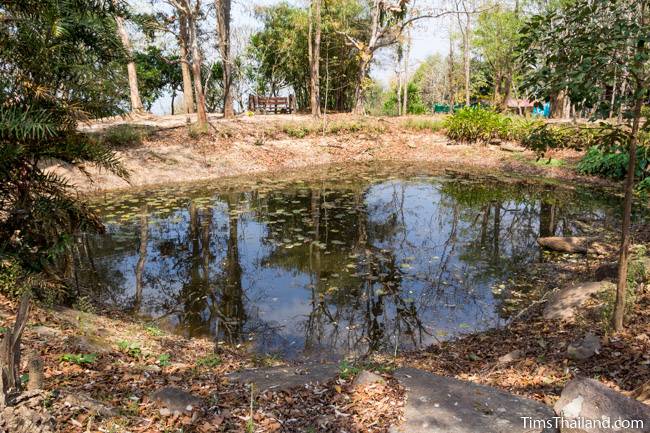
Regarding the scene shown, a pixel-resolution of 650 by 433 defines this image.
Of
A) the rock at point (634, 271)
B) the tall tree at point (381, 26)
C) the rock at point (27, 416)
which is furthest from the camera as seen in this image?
the tall tree at point (381, 26)

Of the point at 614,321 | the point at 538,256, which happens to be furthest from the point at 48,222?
the point at 538,256

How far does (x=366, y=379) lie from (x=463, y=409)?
0.71m

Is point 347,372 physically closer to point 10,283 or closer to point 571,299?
point 571,299

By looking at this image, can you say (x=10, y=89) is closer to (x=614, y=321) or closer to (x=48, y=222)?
(x=48, y=222)

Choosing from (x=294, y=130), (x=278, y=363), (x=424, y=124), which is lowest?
(x=278, y=363)

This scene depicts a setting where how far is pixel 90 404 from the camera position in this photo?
269 cm

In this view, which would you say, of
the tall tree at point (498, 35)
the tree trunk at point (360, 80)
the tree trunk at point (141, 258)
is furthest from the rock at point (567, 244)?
the tall tree at point (498, 35)

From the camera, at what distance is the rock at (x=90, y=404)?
2643 mm

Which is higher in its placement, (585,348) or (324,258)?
(585,348)

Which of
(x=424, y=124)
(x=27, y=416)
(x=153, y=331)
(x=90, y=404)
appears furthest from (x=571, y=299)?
(x=424, y=124)

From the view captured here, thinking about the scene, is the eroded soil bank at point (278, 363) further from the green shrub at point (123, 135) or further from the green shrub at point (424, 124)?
the green shrub at point (424, 124)

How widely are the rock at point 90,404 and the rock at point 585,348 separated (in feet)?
11.5

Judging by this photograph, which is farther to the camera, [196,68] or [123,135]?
[196,68]

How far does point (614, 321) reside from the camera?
3.91 meters
